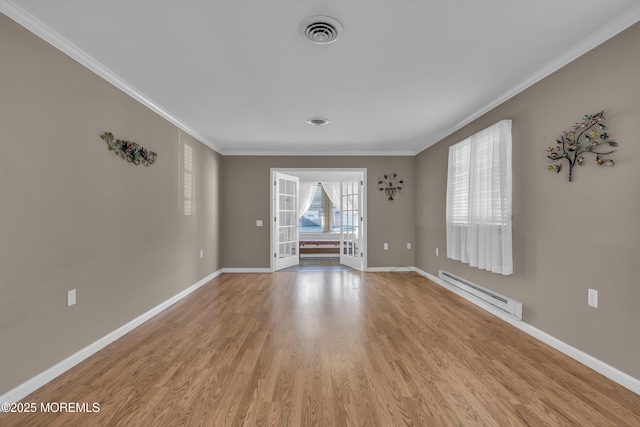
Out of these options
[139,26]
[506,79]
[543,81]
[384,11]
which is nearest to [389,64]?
[384,11]

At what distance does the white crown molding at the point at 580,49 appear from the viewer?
186 centimetres

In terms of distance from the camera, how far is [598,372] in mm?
2037

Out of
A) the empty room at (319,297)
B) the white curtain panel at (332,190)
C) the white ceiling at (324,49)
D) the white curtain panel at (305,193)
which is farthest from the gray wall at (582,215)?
the white curtain panel at (305,193)

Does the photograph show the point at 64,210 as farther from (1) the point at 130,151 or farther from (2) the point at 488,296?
(2) the point at 488,296

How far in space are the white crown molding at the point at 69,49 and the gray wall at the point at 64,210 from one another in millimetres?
46

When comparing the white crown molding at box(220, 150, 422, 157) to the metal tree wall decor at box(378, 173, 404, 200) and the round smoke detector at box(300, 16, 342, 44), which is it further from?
the round smoke detector at box(300, 16, 342, 44)

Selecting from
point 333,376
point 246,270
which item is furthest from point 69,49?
point 246,270

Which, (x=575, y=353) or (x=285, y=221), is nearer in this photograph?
(x=575, y=353)

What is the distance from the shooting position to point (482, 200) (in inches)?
128

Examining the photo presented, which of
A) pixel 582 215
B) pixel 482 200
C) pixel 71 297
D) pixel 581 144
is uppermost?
pixel 581 144

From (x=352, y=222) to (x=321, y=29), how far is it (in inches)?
173

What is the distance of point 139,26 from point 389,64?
1.84 metres

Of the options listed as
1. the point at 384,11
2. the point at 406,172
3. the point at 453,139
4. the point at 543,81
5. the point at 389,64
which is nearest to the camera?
the point at 384,11

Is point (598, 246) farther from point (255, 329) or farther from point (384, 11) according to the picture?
point (255, 329)
